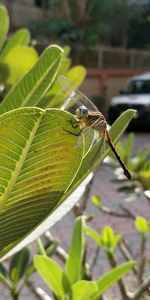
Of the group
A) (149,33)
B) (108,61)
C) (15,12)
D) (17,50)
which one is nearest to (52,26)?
(15,12)

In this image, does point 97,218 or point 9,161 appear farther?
point 97,218

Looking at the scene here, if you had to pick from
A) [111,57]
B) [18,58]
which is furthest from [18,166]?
[111,57]

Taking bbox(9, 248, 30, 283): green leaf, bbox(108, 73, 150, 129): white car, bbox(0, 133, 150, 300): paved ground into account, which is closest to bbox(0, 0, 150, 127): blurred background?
bbox(108, 73, 150, 129): white car

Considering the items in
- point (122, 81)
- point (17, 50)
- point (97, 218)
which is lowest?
point (122, 81)

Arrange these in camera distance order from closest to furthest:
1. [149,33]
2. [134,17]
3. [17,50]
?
[17,50]
[134,17]
[149,33]

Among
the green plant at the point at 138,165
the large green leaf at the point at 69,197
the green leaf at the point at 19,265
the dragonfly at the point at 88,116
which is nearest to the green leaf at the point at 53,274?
the large green leaf at the point at 69,197

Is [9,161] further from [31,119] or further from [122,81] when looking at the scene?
[122,81]

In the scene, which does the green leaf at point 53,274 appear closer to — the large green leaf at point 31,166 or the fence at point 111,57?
the large green leaf at point 31,166

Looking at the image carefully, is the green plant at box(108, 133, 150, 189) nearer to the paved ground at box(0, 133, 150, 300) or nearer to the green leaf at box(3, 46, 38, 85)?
the green leaf at box(3, 46, 38, 85)

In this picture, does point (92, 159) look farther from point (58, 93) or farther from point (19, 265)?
point (19, 265)
